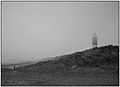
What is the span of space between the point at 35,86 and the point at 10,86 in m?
2.81

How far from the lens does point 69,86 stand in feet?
53.3

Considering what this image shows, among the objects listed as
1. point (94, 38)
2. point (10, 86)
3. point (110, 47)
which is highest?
point (94, 38)

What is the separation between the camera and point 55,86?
16516 millimetres

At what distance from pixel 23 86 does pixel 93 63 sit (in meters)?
22.2

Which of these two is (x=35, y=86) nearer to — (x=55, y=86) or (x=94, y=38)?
(x=55, y=86)

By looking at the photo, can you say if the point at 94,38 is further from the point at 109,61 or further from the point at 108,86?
the point at 108,86

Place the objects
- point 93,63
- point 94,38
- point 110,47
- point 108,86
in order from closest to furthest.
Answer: point 108,86
point 93,63
point 110,47
point 94,38

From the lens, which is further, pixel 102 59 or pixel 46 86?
pixel 102 59

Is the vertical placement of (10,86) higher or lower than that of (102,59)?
lower

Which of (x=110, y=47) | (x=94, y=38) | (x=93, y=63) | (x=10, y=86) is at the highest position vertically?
(x=94, y=38)

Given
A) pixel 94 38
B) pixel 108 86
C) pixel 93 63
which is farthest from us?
pixel 94 38

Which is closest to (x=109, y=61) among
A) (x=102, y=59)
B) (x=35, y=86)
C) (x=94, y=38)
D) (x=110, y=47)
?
(x=102, y=59)

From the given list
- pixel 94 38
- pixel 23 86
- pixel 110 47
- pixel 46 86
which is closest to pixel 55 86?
pixel 46 86

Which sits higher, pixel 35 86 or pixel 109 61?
pixel 109 61
